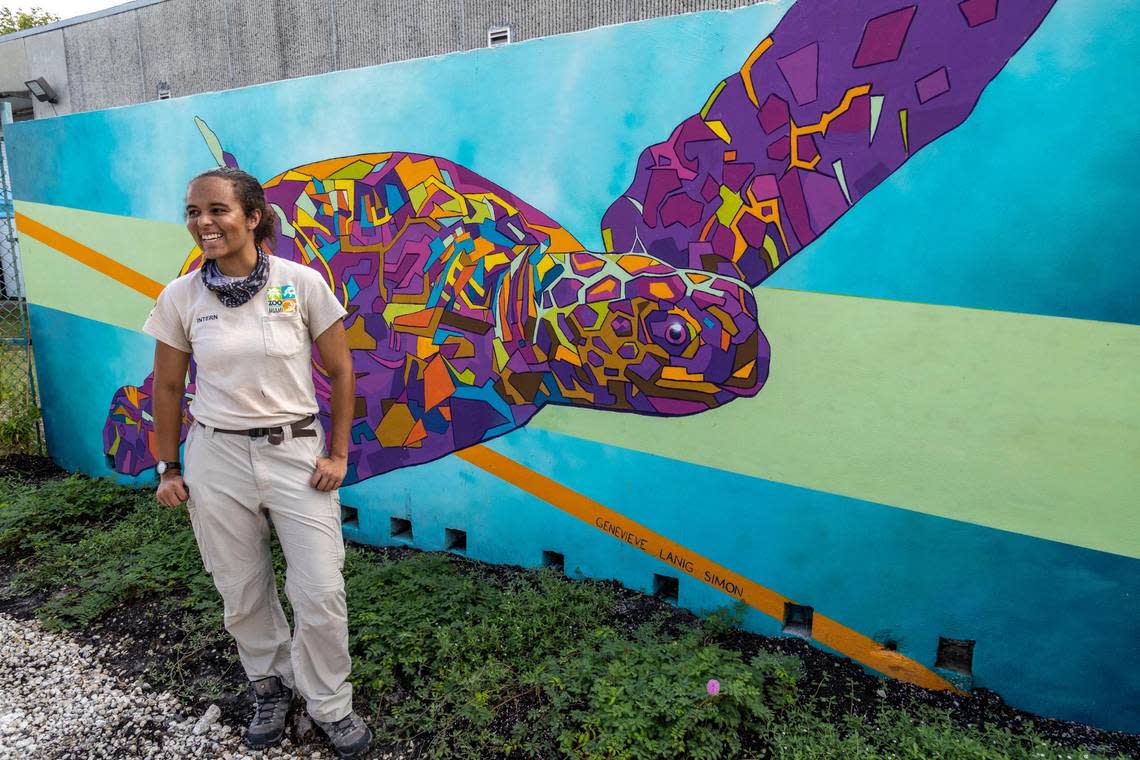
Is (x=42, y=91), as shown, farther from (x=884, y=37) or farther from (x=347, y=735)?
(x=884, y=37)

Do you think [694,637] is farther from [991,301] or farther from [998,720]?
[991,301]

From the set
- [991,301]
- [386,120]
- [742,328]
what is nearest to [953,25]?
[991,301]

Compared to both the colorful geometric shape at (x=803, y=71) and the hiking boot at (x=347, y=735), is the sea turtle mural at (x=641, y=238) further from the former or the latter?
the hiking boot at (x=347, y=735)

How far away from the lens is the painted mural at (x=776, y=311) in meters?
2.27

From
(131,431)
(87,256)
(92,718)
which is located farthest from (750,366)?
(87,256)

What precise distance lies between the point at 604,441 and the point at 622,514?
331 mm

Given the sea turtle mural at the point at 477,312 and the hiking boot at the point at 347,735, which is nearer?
the hiking boot at the point at 347,735

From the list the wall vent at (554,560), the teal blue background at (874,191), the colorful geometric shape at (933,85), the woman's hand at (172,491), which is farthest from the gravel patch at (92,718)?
the colorful geometric shape at (933,85)

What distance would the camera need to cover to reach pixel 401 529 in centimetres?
394

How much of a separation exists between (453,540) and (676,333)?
1.69 m

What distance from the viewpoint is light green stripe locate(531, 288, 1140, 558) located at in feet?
7.39

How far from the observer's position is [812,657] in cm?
271

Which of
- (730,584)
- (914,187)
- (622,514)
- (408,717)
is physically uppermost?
(914,187)

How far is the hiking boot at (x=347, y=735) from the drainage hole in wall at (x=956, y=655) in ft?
6.68
